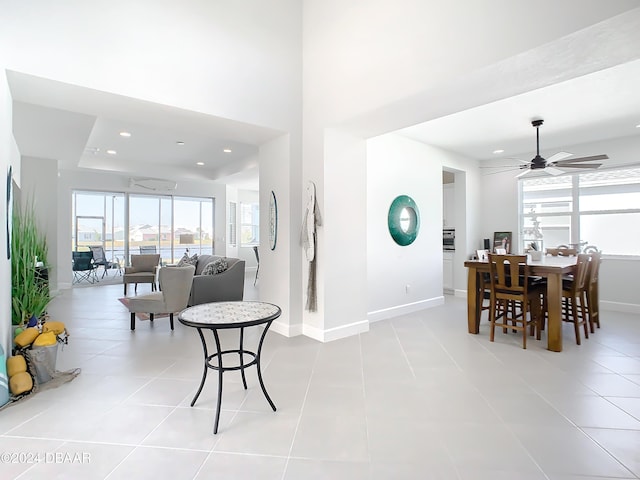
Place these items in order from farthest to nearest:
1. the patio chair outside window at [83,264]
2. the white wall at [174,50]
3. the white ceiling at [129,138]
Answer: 1. the patio chair outside window at [83,264]
2. the white ceiling at [129,138]
3. the white wall at [174,50]

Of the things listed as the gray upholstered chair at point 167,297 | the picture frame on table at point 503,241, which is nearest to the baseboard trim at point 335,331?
the gray upholstered chair at point 167,297

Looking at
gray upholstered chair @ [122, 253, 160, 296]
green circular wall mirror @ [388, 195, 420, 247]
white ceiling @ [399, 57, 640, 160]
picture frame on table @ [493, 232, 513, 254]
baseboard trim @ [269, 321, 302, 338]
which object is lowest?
baseboard trim @ [269, 321, 302, 338]

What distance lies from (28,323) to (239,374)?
1876 mm

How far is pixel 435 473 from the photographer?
1.67 metres

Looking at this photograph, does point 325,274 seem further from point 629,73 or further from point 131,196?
point 131,196

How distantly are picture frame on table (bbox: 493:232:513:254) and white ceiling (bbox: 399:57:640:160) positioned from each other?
5.17ft

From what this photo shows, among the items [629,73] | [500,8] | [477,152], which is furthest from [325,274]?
[477,152]

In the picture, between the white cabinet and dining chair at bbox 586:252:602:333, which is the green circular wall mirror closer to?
the white cabinet

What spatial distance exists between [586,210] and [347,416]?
5.97 metres

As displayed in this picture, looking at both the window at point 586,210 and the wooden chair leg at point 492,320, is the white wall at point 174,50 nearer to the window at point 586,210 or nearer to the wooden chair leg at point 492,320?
the wooden chair leg at point 492,320

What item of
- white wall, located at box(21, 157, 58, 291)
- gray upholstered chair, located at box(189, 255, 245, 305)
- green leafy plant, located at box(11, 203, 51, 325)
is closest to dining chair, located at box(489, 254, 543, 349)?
gray upholstered chair, located at box(189, 255, 245, 305)

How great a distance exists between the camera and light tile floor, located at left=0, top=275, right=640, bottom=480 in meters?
1.72

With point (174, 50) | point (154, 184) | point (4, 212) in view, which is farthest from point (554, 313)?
point (154, 184)

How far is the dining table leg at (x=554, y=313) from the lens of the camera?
3477mm
